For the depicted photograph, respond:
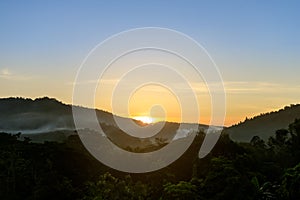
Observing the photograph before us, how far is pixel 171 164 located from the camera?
3161 cm

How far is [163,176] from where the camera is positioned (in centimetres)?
2688

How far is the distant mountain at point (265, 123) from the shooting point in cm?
11244

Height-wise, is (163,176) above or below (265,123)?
below

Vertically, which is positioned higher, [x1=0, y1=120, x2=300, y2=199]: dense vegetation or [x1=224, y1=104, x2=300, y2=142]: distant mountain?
[x1=224, y1=104, x2=300, y2=142]: distant mountain

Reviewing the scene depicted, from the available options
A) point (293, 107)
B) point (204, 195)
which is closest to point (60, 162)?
point (204, 195)

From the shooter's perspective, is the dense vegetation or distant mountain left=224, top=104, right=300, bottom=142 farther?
distant mountain left=224, top=104, right=300, bottom=142

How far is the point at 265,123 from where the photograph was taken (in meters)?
122

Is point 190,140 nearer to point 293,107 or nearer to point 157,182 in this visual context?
point 157,182

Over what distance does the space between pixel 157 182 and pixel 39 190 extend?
607 centimetres

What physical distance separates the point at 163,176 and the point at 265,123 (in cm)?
9891

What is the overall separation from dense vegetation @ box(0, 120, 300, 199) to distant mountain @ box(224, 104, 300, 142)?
75.0 m

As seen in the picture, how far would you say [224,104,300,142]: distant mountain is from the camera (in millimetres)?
112438

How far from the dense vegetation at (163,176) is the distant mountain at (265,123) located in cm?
7504

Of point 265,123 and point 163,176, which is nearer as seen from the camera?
point 163,176
